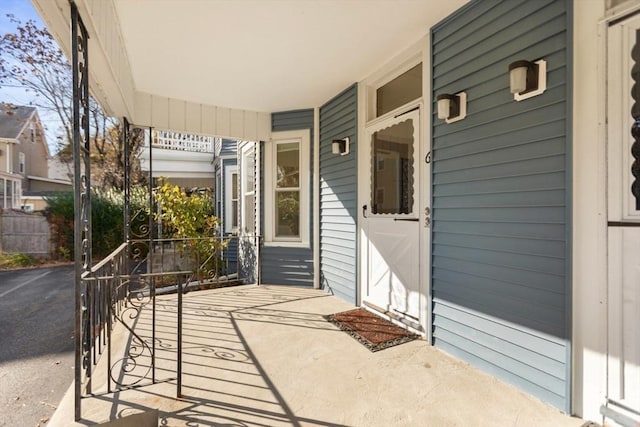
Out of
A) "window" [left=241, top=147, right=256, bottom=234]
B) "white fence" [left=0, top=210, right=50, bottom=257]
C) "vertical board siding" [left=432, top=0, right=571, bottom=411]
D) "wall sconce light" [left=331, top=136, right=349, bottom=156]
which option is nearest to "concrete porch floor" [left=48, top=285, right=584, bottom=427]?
"vertical board siding" [left=432, top=0, right=571, bottom=411]

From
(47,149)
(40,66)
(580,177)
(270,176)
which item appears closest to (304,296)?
(270,176)

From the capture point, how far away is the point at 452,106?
2.51 m

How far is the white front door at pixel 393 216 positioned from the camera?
9.86 ft

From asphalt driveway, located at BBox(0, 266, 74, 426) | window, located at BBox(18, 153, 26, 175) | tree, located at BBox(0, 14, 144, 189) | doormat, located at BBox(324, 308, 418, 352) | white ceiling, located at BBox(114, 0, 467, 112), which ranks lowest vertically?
asphalt driveway, located at BBox(0, 266, 74, 426)

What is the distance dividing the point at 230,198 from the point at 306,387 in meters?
6.03

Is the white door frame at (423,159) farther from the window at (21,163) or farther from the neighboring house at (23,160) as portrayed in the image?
the window at (21,163)

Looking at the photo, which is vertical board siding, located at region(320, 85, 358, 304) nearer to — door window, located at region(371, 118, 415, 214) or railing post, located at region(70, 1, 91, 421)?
door window, located at region(371, 118, 415, 214)

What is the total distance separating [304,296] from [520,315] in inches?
107

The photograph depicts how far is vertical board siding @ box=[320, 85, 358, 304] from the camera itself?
3.98 metres

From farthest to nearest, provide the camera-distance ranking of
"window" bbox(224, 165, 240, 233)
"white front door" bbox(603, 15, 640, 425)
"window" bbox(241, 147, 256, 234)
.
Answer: "window" bbox(224, 165, 240, 233) → "window" bbox(241, 147, 256, 234) → "white front door" bbox(603, 15, 640, 425)

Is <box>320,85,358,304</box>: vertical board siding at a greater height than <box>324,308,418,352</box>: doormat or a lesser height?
greater

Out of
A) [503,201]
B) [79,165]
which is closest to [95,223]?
[79,165]

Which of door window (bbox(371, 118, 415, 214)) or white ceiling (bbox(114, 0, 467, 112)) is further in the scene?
door window (bbox(371, 118, 415, 214))

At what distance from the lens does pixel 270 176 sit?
505cm
